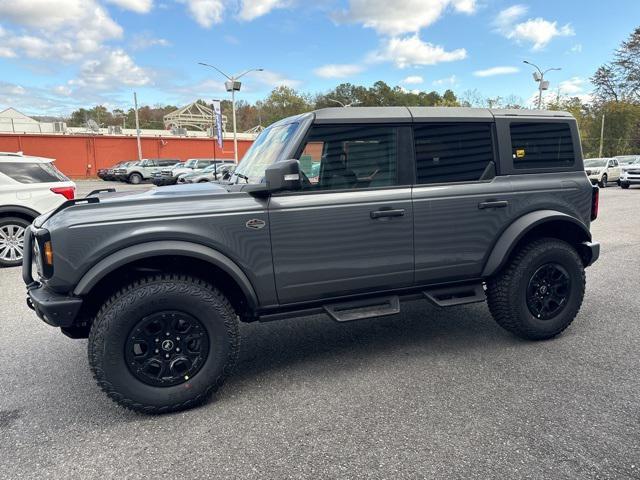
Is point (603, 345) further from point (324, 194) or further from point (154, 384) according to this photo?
point (154, 384)

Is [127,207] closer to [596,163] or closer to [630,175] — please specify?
[630,175]

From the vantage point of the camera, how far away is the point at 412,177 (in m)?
3.43

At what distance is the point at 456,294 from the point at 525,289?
1.95 ft

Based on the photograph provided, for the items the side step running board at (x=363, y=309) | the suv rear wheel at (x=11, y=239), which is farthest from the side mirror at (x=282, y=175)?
the suv rear wheel at (x=11, y=239)

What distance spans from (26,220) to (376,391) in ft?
21.9

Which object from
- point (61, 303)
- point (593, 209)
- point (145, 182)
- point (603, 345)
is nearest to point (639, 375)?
point (603, 345)

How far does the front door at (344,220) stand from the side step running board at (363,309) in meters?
0.10

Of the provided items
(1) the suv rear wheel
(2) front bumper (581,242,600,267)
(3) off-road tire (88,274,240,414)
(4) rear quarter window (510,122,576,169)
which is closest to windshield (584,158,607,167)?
(2) front bumper (581,242,600,267)

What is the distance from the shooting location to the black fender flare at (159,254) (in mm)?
2689

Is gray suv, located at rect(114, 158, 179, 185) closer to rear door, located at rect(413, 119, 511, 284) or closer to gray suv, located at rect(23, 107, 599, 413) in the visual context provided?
gray suv, located at rect(23, 107, 599, 413)

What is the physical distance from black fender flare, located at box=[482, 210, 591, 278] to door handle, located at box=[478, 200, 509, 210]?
19 cm

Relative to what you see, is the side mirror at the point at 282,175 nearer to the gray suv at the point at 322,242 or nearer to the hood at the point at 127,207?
the gray suv at the point at 322,242

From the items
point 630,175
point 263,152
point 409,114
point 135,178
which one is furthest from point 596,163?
point 135,178

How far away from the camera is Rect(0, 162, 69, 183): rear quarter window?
7.18m
